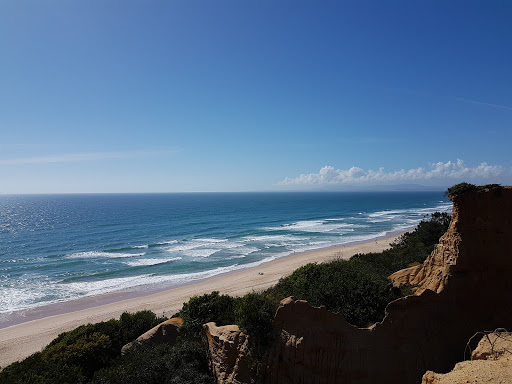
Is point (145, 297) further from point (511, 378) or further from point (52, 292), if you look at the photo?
point (511, 378)

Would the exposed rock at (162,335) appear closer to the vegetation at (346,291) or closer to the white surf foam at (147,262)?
the vegetation at (346,291)

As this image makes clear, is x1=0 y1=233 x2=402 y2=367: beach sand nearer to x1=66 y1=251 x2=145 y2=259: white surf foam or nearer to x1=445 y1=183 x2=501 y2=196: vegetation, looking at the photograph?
x1=66 y1=251 x2=145 y2=259: white surf foam

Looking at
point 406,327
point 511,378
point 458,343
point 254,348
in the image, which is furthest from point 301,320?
point 458,343

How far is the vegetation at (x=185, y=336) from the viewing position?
10.5 m

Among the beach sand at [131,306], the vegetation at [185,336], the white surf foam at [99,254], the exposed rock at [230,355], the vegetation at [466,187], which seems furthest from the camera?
the white surf foam at [99,254]

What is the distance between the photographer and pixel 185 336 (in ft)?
44.5

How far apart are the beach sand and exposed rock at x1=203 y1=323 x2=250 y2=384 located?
17436 mm

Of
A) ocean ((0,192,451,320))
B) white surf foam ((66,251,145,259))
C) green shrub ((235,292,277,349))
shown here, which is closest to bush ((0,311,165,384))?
green shrub ((235,292,277,349))

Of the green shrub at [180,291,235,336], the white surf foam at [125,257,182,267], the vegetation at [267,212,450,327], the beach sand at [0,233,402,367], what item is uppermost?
the vegetation at [267,212,450,327]

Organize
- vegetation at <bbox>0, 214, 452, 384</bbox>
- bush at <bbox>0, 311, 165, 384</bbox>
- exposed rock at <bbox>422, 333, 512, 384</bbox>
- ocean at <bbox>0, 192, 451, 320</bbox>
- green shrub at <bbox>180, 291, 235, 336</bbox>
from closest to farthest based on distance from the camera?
exposed rock at <bbox>422, 333, 512, 384</bbox>
vegetation at <bbox>0, 214, 452, 384</bbox>
bush at <bbox>0, 311, 165, 384</bbox>
green shrub at <bbox>180, 291, 235, 336</bbox>
ocean at <bbox>0, 192, 451, 320</bbox>

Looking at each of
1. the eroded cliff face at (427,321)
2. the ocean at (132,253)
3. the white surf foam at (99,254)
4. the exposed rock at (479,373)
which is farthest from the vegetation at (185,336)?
the white surf foam at (99,254)

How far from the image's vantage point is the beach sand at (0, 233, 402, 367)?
22875mm

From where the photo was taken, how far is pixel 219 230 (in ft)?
238

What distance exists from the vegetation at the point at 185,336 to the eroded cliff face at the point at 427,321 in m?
1.00
